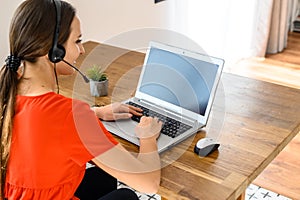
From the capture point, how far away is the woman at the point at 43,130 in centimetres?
112

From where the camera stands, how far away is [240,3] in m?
4.07

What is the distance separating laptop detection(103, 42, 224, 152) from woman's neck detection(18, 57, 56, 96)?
1.13 ft

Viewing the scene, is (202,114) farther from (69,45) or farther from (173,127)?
(69,45)

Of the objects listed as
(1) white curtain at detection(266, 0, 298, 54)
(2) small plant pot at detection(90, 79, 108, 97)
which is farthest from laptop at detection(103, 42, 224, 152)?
(1) white curtain at detection(266, 0, 298, 54)

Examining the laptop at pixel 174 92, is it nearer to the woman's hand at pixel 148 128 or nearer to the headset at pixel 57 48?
the woman's hand at pixel 148 128

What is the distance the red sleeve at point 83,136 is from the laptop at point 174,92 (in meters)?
0.24

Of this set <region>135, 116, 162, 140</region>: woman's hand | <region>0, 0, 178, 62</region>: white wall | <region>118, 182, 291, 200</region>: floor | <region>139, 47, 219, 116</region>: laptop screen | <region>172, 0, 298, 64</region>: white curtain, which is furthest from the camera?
<region>172, 0, 298, 64</region>: white curtain

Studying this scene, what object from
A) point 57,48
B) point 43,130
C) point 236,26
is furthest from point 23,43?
point 236,26

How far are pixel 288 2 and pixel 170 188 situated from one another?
12.5 feet

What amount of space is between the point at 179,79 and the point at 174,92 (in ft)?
0.17

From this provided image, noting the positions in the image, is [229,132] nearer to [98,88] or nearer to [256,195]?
[98,88]

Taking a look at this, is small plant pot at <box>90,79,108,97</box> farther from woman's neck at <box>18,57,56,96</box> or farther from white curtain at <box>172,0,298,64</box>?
white curtain at <box>172,0,298,64</box>

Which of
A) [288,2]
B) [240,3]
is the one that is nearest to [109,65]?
[240,3]

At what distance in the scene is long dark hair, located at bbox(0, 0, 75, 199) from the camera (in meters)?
1.13
